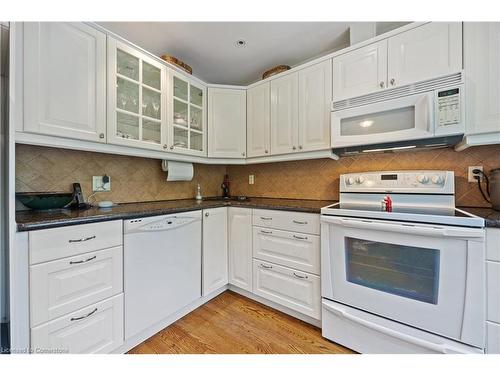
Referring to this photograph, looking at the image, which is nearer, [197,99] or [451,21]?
[451,21]

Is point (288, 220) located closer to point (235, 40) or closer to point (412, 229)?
point (412, 229)

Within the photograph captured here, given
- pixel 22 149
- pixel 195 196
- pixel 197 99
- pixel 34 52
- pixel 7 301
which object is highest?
pixel 197 99

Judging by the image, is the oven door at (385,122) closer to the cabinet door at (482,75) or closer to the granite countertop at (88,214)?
the cabinet door at (482,75)

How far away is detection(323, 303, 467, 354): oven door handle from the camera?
108 cm

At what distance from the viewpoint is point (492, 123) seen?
48.1 inches

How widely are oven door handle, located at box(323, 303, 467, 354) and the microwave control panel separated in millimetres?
1284

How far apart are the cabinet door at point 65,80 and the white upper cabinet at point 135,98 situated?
68 millimetres

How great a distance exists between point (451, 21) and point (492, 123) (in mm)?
695

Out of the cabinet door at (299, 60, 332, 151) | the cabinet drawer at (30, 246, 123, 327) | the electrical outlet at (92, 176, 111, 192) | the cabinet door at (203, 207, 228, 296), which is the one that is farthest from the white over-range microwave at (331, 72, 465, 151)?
the electrical outlet at (92, 176, 111, 192)

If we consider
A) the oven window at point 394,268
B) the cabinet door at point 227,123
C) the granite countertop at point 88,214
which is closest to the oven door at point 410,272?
the oven window at point 394,268

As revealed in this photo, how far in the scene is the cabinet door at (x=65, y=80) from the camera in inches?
44.9

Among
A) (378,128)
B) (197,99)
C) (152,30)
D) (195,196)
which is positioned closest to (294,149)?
(378,128)

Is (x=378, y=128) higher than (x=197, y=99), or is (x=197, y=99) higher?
(x=197, y=99)

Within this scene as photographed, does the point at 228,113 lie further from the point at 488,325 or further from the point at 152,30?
the point at 488,325
